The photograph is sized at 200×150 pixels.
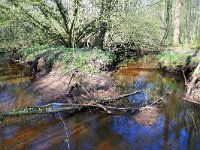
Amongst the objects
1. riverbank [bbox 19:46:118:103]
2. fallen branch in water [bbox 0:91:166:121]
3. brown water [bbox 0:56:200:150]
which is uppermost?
riverbank [bbox 19:46:118:103]

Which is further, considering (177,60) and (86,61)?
(177,60)

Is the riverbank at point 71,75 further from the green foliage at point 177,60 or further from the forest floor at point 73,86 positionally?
the green foliage at point 177,60

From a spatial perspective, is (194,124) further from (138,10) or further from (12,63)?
(12,63)

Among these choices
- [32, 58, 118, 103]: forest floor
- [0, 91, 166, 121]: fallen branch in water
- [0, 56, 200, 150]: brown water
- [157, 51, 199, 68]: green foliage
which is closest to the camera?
[0, 56, 200, 150]: brown water

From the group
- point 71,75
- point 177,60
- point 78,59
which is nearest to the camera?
point 71,75

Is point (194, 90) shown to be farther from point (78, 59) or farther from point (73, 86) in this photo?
→ point (78, 59)

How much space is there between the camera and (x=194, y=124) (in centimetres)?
859

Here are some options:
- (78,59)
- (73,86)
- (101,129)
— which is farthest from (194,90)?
(78,59)

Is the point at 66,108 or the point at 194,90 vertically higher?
the point at 194,90

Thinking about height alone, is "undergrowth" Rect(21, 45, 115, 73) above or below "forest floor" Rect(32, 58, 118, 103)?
above

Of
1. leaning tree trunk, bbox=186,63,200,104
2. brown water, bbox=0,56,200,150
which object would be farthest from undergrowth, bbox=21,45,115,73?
leaning tree trunk, bbox=186,63,200,104

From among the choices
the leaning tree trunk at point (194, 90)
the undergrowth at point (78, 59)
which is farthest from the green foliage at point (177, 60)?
the leaning tree trunk at point (194, 90)

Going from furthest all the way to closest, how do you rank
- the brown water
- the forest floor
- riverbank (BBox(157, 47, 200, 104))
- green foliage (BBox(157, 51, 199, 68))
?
green foliage (BBox(157, 51, 199, 68))
riverbank (BBox(157, 47, 200, 104))
the forest floor
the brown water

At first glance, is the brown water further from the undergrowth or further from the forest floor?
the undergrowth
